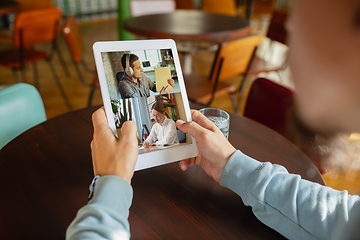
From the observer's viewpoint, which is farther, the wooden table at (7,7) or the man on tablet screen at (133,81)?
the wooden table at (7,7)

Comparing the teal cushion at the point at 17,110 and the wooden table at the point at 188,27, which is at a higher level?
the wooden table at the point at 188,27

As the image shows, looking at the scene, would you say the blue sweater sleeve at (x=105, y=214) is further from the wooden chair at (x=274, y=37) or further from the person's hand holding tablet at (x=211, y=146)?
the wooden chair at (x=274, y=37)

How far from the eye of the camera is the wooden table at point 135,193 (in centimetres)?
53

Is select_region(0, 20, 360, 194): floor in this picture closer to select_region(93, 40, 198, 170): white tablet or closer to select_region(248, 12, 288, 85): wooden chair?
select_region(248, 12, 288, 85): wooden chair

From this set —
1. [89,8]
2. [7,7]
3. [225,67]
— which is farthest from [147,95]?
[89,8]

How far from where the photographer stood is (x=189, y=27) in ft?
6.46

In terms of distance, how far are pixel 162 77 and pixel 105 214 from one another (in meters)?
0.39

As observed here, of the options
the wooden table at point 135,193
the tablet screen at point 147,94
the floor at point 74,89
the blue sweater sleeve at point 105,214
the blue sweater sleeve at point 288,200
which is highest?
the tablet screen at point 147,94

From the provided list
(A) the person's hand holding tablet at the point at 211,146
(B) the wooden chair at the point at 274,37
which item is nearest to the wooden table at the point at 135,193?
(A) the person's hand holding tablet at the point at 211,146

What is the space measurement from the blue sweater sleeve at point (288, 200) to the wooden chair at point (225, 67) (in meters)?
1.03

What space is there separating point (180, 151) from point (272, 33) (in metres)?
1.87

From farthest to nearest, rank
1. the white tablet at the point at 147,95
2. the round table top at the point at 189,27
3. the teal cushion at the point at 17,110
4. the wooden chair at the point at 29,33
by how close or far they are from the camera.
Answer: the wooden chair at the point at 29,33, the round table top at the point at 189,27, the teal cushion at the point at 17,110, the white tablet at the point at 147,95

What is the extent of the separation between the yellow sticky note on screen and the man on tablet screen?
0.6 inches

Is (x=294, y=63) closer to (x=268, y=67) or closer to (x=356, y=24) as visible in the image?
(x=356, y=24)
